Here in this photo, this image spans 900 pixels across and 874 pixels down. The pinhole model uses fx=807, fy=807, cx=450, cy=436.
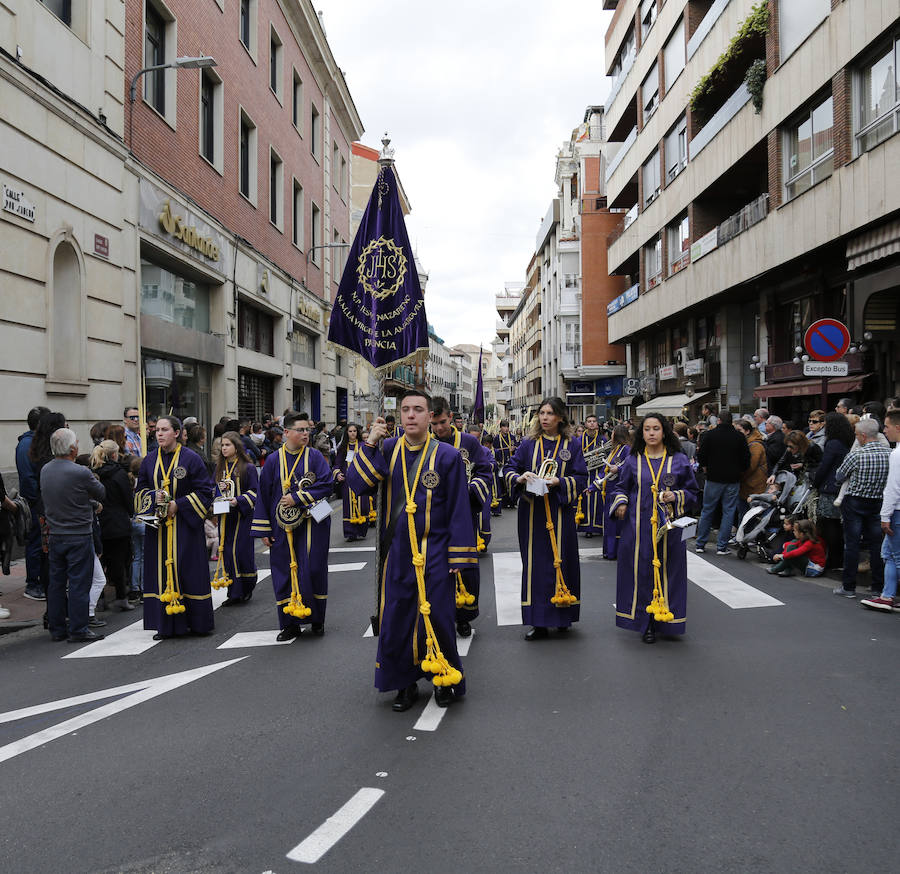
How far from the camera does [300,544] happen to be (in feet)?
22.8

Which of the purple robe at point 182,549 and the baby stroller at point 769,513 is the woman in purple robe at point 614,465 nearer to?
the baby stroller at point 769,513

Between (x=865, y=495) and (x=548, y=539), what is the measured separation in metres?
3.41

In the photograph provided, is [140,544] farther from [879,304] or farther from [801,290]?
[801,290]

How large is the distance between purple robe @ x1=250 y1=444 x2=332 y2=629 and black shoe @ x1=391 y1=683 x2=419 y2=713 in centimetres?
196

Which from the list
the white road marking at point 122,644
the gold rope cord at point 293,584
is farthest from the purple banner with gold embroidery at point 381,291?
the white road marking at point 122,644

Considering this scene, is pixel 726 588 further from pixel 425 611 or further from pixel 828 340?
pixel 425 611

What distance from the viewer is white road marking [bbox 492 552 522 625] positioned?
7660 millimetres

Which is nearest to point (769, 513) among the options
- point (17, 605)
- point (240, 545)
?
point (240, 545)

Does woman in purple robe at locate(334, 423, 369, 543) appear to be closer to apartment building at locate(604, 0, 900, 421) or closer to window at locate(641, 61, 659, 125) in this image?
apartment building at locate(604, 0, 900, 421)

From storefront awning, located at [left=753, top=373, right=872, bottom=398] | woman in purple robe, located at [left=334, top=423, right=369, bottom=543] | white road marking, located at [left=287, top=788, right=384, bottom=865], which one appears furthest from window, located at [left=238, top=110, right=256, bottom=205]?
white road marking, located at [left=287, top=788, right=384, bottom=865]

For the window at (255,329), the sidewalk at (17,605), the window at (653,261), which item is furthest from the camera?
the window at (653,261)

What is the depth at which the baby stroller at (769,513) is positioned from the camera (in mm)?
10375

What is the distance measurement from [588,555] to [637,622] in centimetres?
494

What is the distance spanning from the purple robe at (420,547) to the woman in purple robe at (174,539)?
8.65ft
